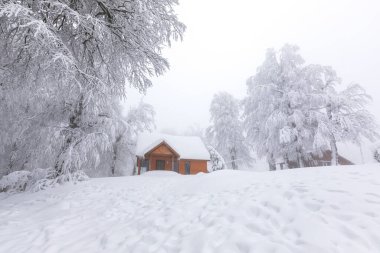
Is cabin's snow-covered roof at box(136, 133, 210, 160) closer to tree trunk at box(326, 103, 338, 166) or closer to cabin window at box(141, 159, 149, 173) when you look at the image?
cabin window at box(141, 159, 149, 173)

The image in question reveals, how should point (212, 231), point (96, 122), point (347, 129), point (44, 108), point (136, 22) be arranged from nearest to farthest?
point (212, 231) < point (136, 22) < point (44, 108) < point (96, 122) < point (347, 129)

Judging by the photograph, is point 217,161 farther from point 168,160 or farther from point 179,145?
point 168,160

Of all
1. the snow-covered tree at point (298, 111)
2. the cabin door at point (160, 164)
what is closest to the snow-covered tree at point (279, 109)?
the snow-covered tree at point (298, 111)

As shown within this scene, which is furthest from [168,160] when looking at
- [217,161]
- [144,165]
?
[217,161]

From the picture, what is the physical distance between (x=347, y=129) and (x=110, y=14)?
681 inches

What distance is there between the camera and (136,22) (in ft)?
18.5

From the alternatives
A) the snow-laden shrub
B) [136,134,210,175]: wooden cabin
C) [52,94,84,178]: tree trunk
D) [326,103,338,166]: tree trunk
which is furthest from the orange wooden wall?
[326,103,338,166]: tree trunk

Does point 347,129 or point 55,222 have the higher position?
point 347,129

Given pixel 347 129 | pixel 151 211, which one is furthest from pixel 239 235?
pixel 347 129

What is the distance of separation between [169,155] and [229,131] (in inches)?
351

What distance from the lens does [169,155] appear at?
24.1 meters

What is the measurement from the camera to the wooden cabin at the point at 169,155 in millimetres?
23438

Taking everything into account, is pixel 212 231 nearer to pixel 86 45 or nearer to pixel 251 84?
pixel 86 45

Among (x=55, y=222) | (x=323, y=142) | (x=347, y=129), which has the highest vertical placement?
(x=347, y=129)
